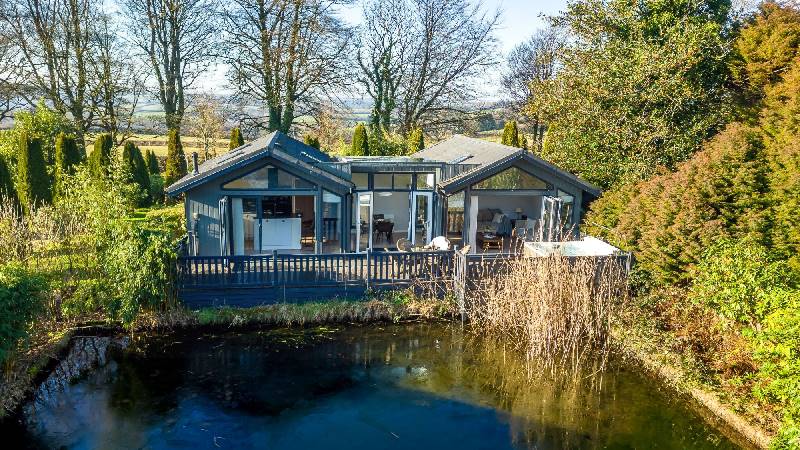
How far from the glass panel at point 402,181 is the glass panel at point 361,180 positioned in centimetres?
80

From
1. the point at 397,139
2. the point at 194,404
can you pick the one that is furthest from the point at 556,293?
the point at 397,139

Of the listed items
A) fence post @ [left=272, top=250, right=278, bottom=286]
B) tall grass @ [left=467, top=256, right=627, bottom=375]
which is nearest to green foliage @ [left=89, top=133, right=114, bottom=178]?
fence post @ [left=272, top=250, right=278, bottom=286]

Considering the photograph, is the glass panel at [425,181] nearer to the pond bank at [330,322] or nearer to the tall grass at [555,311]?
the pond bank at [330,322]

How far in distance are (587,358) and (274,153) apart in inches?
325

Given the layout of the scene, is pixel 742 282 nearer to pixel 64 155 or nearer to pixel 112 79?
pixel 64 155

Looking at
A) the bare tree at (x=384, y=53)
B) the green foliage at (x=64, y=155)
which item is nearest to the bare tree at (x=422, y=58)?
the bare tree at (x=384, y=53)

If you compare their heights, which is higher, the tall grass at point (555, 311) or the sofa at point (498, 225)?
the sofa at point (498, 225)

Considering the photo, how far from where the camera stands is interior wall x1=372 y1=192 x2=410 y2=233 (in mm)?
17125

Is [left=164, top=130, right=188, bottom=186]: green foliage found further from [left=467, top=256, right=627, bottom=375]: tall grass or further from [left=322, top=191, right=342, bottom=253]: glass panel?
[left=467, top=256, right=627, bottom=375]: tall grass

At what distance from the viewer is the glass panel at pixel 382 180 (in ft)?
48.3

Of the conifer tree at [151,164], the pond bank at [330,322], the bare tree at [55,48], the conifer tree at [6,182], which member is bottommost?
the pond bank at [330,322]

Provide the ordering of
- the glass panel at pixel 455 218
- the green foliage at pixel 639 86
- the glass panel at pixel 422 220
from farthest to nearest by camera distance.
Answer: the green foliage at pixel 639 86, the glass panel at pixel 422 220, the glass panel at pixel 455 218

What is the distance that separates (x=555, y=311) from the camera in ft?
32.1

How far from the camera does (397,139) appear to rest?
26.5 m
